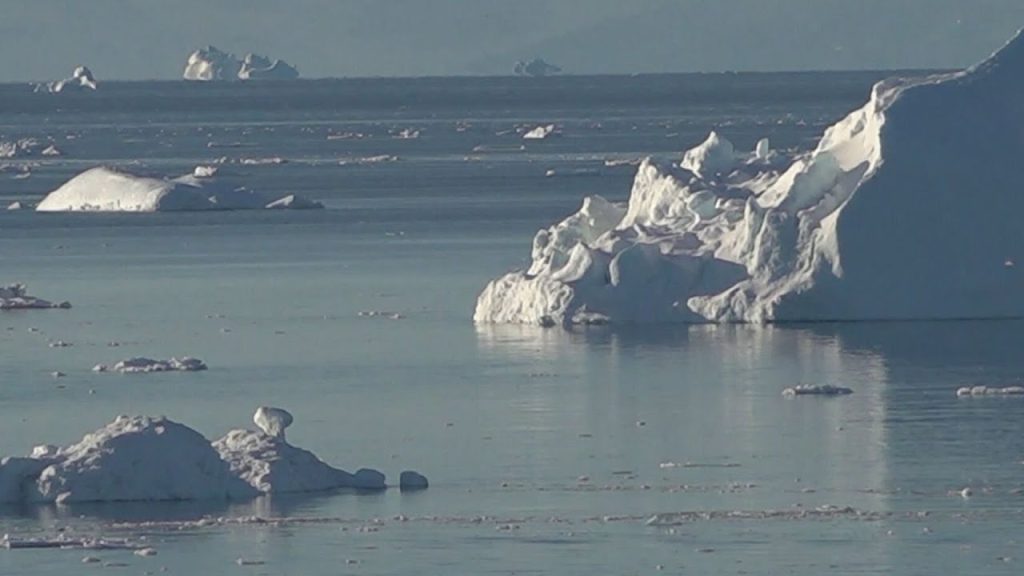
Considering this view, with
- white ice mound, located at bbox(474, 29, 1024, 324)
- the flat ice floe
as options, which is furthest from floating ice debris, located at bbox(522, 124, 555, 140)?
the flat ice floe

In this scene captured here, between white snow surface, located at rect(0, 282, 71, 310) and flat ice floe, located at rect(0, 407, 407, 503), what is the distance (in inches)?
623

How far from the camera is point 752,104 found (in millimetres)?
131250

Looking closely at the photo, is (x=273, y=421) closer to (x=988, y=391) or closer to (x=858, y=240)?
(x=988, y=391)

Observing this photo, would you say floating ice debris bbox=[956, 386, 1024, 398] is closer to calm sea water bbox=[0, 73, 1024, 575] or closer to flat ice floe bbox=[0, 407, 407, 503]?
calm sea water bbox=[0, 73, 1024, 575]

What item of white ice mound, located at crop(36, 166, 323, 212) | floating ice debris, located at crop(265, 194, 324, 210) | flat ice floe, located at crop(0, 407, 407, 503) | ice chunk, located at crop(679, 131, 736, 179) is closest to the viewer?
flat ice floe, located at crop(0, 407, 407, 503)

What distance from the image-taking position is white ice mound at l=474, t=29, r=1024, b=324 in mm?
A: 28828

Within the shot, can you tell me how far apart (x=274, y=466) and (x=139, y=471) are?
2.88ft

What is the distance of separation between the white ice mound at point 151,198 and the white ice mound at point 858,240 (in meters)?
24.4

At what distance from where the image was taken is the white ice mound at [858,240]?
2883 cm

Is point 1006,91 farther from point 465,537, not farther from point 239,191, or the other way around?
point 239,191

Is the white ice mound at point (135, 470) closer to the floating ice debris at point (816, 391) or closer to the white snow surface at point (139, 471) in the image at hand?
the white snow surface at point (139, 471)

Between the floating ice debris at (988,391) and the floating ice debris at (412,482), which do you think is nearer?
the floating ice debris at (412,482)

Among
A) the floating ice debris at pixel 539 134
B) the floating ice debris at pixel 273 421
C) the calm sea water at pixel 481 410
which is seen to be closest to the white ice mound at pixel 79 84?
the floating ice debris at pixel 539 134

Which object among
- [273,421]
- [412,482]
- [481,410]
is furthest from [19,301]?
[412,482]
